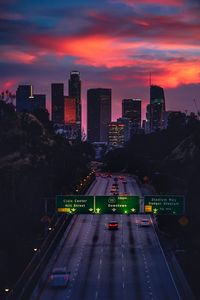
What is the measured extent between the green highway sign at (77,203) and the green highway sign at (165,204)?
4379mm

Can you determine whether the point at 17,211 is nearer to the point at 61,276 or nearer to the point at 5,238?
the point at 5,238

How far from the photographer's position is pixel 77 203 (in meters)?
56.0

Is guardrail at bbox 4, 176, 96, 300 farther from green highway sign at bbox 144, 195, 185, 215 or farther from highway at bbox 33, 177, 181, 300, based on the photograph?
green highway sign at bbox 144, 195, 185, 215

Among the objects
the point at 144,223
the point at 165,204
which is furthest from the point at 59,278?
the point at 144,223

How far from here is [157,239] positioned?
6712 cm

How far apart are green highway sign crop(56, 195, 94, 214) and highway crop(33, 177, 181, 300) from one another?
383 centimetres

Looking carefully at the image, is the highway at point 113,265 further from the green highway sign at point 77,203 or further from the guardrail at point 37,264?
the green highway sign at point 77,203

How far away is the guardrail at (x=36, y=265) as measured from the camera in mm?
40781

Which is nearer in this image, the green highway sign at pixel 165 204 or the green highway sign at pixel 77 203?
the green highway sign at pixel 77 203

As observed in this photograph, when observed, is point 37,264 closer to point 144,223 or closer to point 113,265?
point 113,265

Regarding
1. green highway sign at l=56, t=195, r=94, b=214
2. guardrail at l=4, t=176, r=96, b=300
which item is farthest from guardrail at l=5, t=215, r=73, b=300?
green highway sign at l=56, t=195, r=94, b=214

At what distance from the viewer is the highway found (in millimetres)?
43750

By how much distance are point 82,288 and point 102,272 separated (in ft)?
19.0

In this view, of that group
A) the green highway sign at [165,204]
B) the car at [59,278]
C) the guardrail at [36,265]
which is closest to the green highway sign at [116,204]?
the green highway sign at [165,204]
